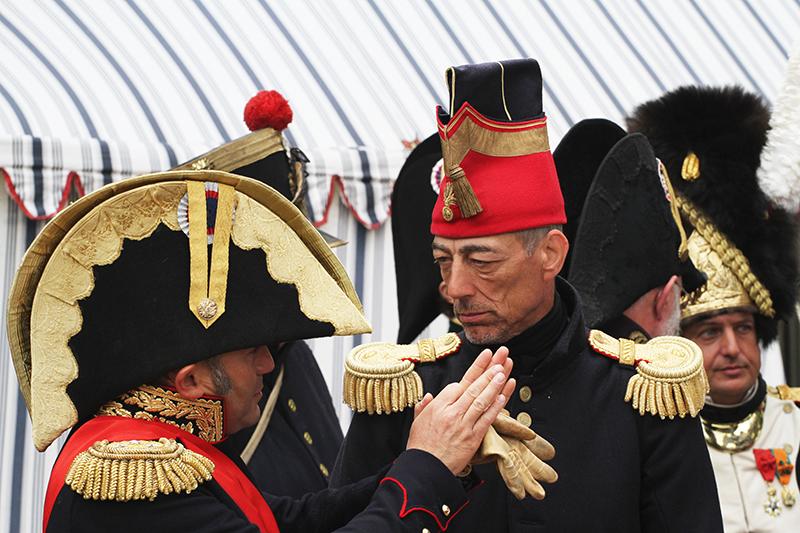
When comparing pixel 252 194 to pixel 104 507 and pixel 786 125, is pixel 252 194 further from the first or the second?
pixel 786 125

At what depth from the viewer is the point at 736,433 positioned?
11.5 ft

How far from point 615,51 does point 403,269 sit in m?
3.12

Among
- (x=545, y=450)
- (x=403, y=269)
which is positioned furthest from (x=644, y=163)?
(x=545, y=450)

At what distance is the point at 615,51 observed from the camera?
5.66 meters

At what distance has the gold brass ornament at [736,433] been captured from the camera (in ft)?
11.4

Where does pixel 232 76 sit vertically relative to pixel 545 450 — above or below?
above

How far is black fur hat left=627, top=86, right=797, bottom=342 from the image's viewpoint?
355 centimetres

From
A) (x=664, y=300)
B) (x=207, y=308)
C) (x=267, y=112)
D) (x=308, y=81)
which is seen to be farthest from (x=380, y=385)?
(x=308, y=81)

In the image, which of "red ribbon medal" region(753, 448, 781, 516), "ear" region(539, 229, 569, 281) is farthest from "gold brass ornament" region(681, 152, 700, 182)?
"ear" region(539, 229, 569, 281)

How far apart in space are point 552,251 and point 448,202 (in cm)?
33

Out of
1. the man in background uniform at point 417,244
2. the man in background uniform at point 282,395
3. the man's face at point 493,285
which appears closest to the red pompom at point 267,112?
the man in background uniform at point 282,395

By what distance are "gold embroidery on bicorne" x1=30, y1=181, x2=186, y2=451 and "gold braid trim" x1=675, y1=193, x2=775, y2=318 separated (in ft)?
8.55

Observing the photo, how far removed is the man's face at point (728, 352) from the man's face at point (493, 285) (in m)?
1.65

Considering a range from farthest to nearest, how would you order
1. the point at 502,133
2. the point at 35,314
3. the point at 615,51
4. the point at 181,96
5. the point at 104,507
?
1. the point at 615,51
2. the point at 181,96
3. the point at 502,133
4. the point at 35,314
5. the point at 104,507
